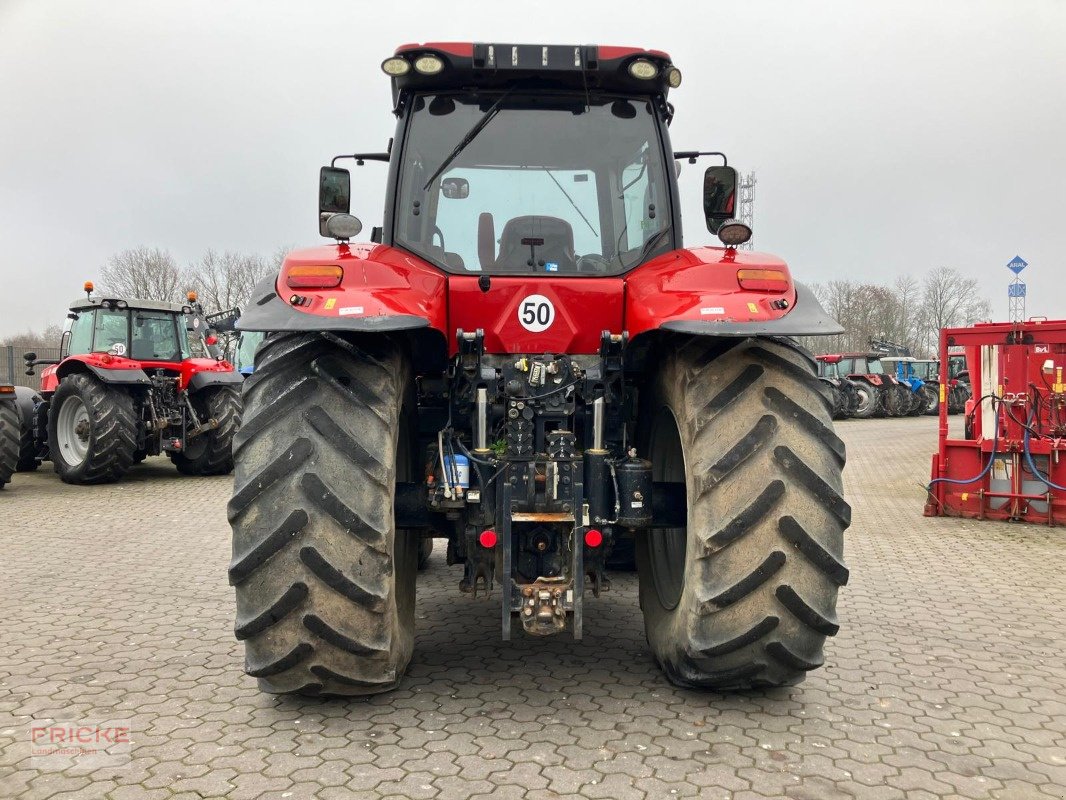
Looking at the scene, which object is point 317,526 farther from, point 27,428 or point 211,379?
point 27,428

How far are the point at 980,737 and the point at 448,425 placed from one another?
8.13 ft

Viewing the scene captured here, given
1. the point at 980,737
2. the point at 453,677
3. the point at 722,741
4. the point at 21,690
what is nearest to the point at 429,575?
the point at 453,677

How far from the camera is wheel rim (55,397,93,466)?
1185 cm

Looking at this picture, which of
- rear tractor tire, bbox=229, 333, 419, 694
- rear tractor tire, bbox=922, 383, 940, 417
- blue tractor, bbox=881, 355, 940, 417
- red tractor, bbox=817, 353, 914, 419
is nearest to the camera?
rear tractor tire, bbox=229, 333, 419, 694

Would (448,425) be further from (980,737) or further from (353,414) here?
(980,737)

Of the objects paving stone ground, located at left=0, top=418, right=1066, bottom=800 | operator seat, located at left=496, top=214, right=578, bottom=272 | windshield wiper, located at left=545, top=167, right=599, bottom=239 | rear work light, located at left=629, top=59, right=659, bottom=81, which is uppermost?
rear work light, located at left=629, top=59, right=659, bottom=81

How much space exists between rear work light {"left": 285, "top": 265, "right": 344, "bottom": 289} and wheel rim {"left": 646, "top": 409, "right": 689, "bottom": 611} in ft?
5.09

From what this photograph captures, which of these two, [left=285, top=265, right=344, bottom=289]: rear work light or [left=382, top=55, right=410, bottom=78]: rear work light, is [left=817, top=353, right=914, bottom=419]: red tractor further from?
[left=285, top=265, right=344, bottom=289]: rear work light

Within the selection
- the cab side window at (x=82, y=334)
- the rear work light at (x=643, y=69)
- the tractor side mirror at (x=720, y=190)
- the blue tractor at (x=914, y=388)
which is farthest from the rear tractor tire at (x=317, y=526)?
the blue tractor at (x=914, y=388)

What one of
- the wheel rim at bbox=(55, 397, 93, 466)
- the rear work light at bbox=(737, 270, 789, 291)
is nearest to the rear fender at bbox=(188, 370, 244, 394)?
the wheel rim at bbox=(55, 397, 93, 466)

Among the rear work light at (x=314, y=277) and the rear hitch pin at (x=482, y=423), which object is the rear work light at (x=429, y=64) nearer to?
the rear work light at (x=314, y=277)

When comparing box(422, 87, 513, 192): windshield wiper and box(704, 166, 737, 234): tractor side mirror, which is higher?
box(422, 87, 513, 192): windshield wiper

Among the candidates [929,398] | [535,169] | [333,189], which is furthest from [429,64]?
[929,398]

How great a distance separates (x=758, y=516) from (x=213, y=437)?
10720 millimetres
